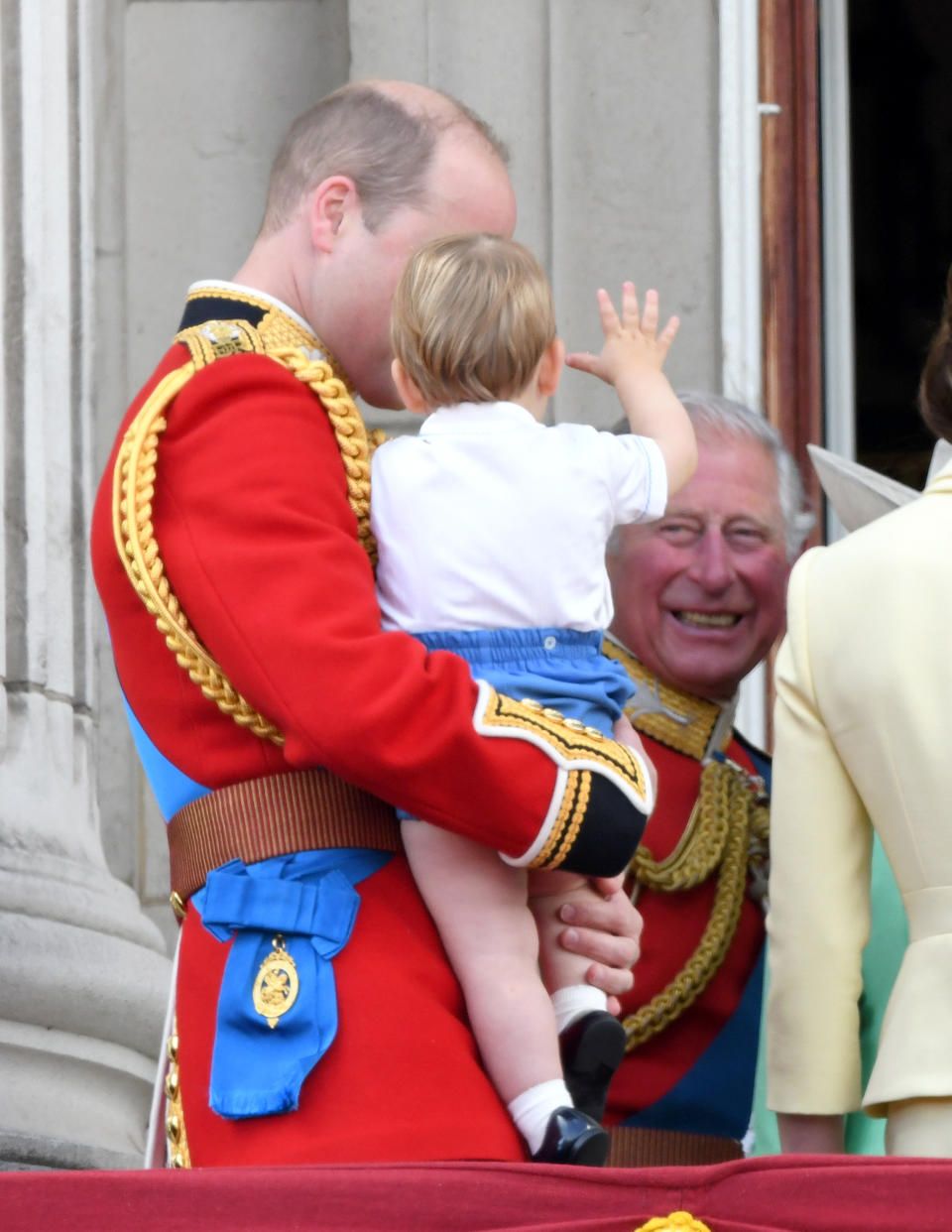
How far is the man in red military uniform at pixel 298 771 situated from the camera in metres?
1.94

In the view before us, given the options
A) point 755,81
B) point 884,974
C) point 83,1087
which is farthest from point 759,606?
point 755,81

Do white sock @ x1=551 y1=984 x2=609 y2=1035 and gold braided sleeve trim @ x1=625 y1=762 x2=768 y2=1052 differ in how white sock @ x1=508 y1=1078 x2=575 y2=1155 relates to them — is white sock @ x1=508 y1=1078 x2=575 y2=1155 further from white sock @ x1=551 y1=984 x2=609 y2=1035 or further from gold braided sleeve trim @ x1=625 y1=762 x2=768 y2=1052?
gold braided sleeve trim @ x1=625 y1=762 x2=768 y2=1052

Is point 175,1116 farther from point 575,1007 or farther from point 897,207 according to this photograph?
point 897,207

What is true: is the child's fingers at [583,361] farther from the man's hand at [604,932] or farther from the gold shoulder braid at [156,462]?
the man's hand at [604,932]

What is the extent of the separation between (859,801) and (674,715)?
0.78 meters

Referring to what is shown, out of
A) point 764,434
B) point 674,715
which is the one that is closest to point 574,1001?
point 674,715

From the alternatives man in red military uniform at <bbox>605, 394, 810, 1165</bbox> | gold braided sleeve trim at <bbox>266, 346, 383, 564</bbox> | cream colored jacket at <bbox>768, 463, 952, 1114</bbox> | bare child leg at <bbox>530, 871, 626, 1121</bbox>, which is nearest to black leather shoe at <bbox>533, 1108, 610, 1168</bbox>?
bare child leg at <bbox>530, 871, 626, 1121</bbox>

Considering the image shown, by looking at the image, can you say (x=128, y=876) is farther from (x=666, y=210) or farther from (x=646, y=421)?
(x=646, y=421)

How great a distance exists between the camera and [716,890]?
2.90 m

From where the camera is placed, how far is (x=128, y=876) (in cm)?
411

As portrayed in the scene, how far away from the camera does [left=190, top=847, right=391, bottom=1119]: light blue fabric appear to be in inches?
76.5

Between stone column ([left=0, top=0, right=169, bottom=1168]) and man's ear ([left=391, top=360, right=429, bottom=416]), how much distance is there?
1.30 meters

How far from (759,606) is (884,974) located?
29.6 inches

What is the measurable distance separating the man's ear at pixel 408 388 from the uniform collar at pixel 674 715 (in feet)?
2.93
